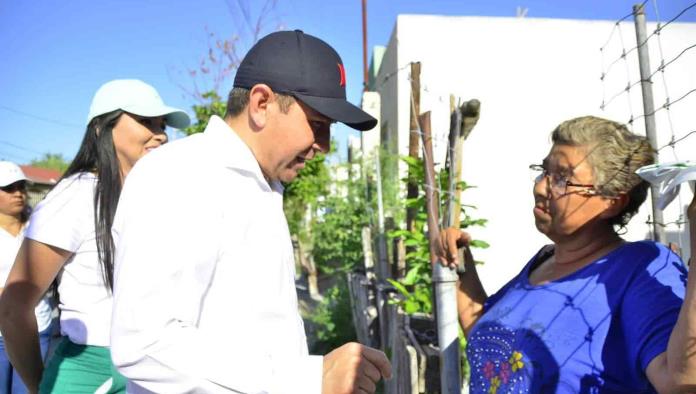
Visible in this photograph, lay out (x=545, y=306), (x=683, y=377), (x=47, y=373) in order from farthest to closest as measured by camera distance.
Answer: (x=47, y=373) → (x=545, y=306) → (x=683, y=377)

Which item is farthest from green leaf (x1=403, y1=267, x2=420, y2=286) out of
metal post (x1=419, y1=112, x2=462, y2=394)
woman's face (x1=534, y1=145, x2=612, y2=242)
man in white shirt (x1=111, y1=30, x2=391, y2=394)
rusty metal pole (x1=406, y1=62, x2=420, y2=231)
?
man in white shirt (x1=111, y1=30, x2=391, y2=394)

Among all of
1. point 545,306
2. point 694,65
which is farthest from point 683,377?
point 694,65

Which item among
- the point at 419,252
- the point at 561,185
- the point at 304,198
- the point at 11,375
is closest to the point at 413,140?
the point at 419,252

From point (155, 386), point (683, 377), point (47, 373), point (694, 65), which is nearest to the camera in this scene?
point (155, 386)

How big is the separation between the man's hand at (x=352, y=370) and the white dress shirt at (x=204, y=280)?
0.03m

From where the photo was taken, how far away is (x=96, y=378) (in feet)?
5.65

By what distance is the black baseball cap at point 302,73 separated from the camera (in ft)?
4.17

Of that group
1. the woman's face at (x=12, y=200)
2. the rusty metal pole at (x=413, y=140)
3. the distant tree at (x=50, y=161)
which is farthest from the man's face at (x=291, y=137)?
the distant tree at (x=50, y=161)

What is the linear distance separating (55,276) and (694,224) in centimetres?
174

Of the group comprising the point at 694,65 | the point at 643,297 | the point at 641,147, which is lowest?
the point at 643,297

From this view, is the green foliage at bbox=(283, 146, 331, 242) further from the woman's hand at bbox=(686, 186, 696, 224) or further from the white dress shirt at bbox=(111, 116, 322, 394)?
the woman's hand at bbox=(686, 186, 696, 224)

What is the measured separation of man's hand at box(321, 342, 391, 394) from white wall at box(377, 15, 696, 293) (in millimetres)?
8005

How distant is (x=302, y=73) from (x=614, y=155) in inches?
39.9

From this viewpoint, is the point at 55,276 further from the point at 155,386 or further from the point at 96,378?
the point at 155,386
